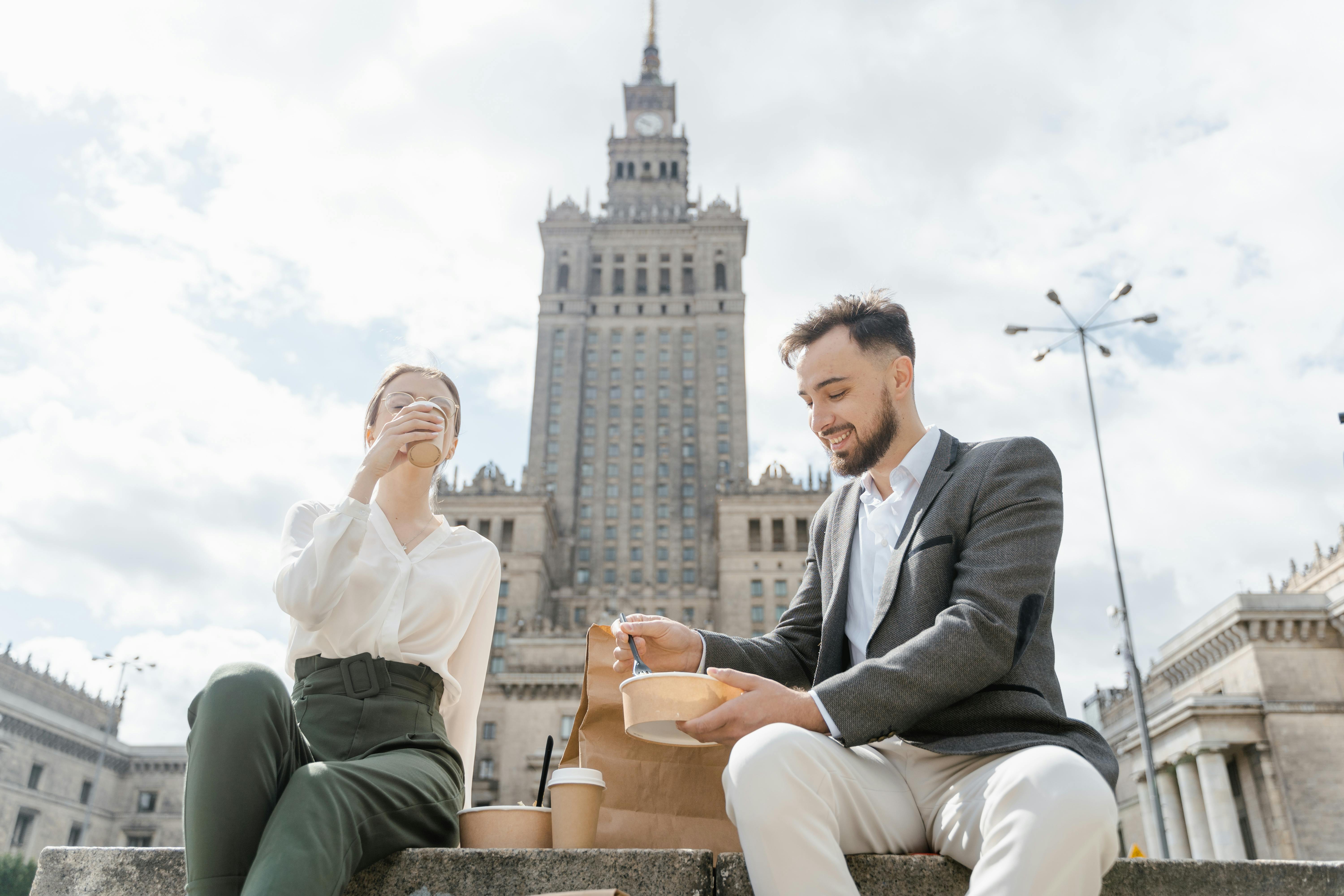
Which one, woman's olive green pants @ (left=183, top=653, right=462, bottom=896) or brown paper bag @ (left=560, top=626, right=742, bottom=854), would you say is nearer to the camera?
woman's olive green pants @ (left=183, top=653, right=462, bottom=896)

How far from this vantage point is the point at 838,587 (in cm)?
345

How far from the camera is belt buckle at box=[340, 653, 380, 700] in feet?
11.0

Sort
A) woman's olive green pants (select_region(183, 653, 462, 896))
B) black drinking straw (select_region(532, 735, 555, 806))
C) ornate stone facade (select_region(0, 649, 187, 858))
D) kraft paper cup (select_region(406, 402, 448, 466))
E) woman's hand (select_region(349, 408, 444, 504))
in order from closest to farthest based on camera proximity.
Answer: woman's olive green pants (select_region(183, 653, 462, 896)), black drinking straw (select_region(532, 735, 555, 806)), woman's hand (select_region(349, 408, 444, 504)), kraft paper cup (select_region(406, 402, 448, 466)), ornate stone facade (select_region(0, 649, 187, 858))

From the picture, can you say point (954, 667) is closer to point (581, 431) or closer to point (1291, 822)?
point (1291, 822)

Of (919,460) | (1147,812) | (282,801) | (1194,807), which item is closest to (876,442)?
(919,460)

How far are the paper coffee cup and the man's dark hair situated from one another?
1.88m

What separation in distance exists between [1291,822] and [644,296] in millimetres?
58590

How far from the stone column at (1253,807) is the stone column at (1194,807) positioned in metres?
1.61

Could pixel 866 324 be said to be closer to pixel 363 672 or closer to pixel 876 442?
pixel 876 442

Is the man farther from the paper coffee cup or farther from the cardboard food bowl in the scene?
the paper coffee cup

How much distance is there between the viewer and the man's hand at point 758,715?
270 cm

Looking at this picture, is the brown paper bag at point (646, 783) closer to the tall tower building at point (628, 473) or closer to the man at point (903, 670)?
the man at point (903, 670)

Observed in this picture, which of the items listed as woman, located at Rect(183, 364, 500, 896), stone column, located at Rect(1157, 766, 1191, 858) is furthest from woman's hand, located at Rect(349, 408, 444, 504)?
stone column, located at Rect(1157, 766, 1191, 858)

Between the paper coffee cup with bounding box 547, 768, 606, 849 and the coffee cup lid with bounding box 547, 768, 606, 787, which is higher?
the coffee cup lid with bounding box 547, 768, 606, 787
